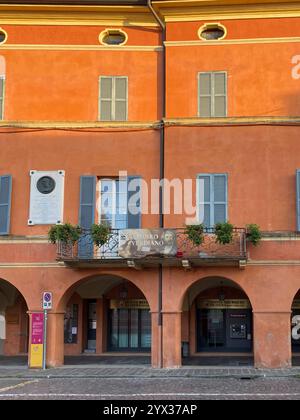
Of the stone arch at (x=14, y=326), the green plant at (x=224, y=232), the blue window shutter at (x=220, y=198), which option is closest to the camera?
the green plant at (x=224, y=232)

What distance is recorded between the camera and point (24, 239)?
21.2 meters

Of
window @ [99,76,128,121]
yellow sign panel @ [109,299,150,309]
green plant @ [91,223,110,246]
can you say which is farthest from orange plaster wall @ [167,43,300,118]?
yellow sign panel @ [109,299,150,309]

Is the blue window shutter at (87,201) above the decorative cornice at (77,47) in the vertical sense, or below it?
below

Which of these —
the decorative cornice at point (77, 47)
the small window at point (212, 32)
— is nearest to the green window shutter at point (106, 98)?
the decorative cornice at point (77, 47)

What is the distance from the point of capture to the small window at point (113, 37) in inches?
869

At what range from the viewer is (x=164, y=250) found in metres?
19.8

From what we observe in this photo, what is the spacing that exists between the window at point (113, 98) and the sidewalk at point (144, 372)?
7871 mm

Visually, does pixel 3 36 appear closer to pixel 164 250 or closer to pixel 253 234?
pixel 164 250

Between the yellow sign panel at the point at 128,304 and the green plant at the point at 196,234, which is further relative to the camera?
the yellow sign panel at the point at 128,304

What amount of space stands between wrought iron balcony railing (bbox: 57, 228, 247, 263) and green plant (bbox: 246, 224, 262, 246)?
0.17 meters

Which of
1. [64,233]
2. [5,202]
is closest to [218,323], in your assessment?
[64,233]

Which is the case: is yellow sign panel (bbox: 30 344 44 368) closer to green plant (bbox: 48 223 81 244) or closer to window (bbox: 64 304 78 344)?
green plant (bbox: 48 223 81 244)

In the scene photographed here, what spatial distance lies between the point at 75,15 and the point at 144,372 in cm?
1155

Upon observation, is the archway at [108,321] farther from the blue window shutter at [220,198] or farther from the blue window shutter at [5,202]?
the blue window shutter at [220,198]
